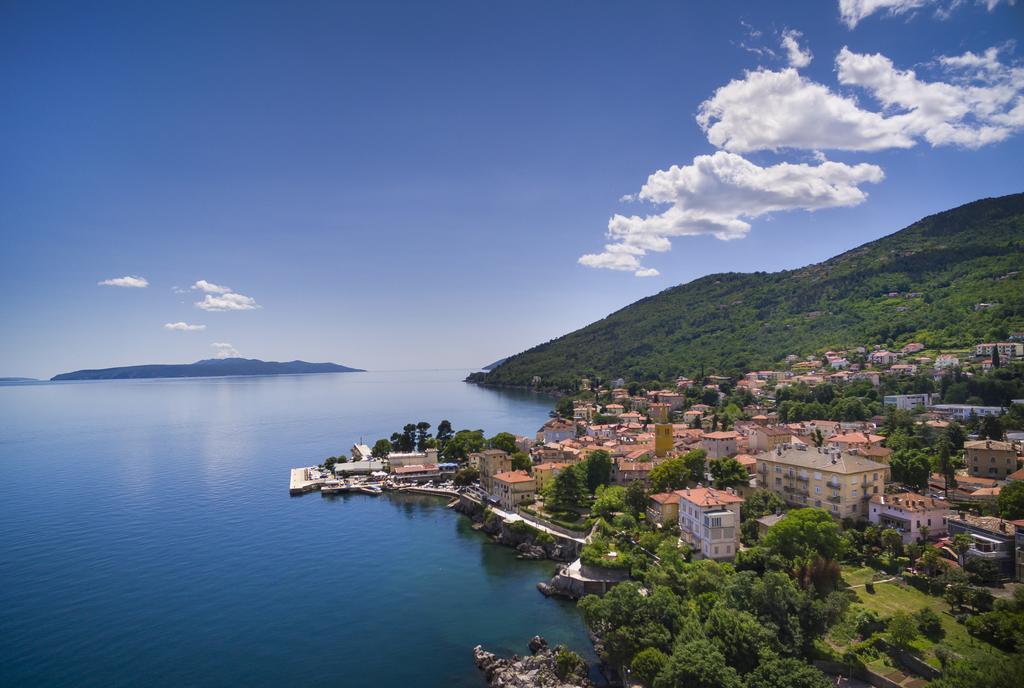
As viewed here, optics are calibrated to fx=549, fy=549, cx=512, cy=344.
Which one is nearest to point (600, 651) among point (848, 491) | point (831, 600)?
point (831, 600)

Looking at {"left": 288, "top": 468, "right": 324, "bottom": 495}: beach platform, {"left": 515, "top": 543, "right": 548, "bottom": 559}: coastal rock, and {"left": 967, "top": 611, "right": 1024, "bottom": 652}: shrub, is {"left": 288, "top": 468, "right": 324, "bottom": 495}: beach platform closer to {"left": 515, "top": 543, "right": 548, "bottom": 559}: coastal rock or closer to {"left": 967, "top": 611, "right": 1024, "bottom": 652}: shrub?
{"left": 515, "top": 543, "right": 548, "bottom": 559}: coastal rock

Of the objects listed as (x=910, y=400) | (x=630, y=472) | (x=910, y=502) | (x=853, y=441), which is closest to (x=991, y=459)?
(x=853, y=441)

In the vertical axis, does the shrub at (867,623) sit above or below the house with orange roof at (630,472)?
below

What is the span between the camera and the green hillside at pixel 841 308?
74.4 metres

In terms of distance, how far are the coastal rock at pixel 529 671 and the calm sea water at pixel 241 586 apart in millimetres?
665

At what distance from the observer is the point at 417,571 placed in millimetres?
27766

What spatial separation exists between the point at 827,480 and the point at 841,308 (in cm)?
8236

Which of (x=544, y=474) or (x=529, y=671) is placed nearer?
(x=529, y=671)

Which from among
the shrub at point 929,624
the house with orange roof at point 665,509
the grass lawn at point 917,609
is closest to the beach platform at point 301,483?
the house with orange roof at point 665,509

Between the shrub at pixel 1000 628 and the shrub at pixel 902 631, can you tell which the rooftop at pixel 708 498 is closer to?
the shrub at pixel 902 631

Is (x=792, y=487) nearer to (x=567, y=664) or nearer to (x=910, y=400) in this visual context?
(x=567, y=664)

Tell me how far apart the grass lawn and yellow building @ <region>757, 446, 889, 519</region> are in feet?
14.9

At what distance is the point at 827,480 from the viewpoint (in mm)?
25797

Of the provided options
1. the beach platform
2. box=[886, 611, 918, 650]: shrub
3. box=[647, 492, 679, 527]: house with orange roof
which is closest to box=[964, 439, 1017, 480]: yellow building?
box=[647, 492, 679, 527]: house with orange roof
